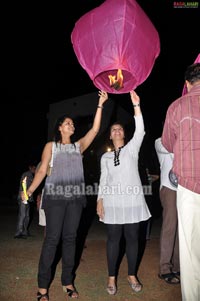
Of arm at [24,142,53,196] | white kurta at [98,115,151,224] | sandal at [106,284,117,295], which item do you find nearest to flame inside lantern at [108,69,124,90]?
white kurta at [98,115,151,224]

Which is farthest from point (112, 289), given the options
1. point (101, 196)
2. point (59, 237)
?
point (101, 196)

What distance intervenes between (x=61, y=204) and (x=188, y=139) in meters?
1.61

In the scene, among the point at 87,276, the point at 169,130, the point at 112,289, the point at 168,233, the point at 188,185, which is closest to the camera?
the point at 188,185

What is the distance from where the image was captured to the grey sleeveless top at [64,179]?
10.1 ft

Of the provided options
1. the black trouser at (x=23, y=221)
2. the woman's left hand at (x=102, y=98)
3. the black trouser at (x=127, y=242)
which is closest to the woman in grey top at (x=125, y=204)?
the black trouser at (x=127, y=242)

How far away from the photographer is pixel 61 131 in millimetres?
3396

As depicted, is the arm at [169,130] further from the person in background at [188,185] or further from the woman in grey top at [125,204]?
the woman in grey top at [125,204]

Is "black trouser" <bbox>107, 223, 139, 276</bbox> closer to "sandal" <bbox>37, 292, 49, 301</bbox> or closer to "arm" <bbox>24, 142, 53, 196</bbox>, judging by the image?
"sandal" <bbox>37, 292, 49, 301</bbox>

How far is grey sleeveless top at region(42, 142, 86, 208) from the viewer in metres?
3.08

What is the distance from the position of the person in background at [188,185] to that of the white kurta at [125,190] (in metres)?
1.29

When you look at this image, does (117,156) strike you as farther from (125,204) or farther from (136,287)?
(136,287)

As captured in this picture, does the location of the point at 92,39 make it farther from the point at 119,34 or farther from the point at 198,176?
the point at 198,176

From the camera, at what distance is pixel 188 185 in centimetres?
193

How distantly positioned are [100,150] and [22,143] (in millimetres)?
5720
